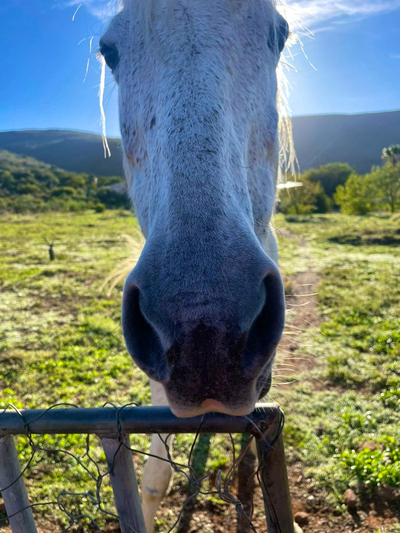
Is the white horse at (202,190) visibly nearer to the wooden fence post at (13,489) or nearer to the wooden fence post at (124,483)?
the wooden fence post at (124,483)

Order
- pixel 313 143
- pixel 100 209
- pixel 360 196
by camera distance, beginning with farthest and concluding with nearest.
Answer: pixel 313 143, pixel 100 209, pixel 360 196

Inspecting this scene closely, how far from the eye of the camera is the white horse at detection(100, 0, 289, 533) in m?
1.00

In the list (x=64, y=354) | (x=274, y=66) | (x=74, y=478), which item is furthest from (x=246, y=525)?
(x=64, y=354)

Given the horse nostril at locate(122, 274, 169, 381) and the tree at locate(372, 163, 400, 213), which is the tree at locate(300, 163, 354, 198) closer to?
the tree at locate(372, 163, 400, 213)

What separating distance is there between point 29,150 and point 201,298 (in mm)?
53348

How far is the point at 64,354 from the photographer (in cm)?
530

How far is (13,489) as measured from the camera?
138 centimetres

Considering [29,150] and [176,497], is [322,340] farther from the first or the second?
[29,150]

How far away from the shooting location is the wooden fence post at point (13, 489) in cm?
135

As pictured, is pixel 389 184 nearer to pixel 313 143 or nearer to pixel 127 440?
pixel 127 440

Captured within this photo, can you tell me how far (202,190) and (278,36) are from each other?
1542mm

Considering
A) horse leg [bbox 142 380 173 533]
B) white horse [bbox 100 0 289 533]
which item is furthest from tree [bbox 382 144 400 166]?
horse leg [bbox 142 380 173 533]

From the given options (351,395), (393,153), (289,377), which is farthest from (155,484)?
(393,153)

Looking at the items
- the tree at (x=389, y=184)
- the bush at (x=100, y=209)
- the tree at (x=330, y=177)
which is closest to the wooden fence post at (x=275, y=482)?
the bush at (x=100, y=209)
